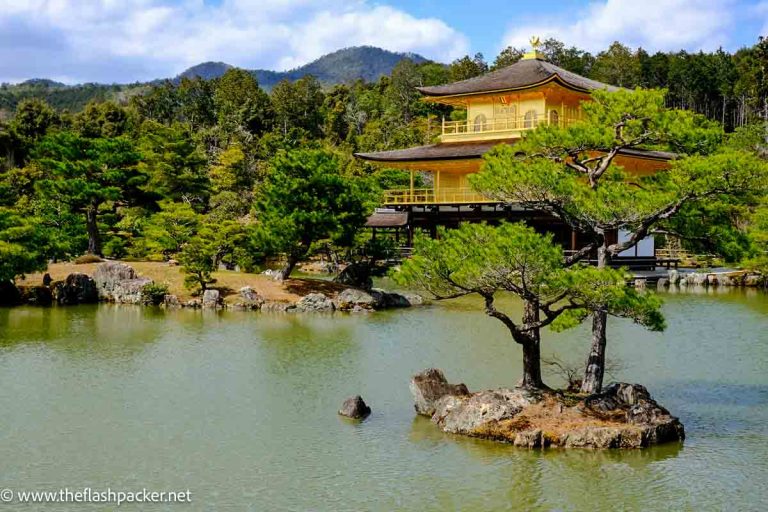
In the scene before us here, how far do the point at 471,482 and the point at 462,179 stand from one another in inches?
907

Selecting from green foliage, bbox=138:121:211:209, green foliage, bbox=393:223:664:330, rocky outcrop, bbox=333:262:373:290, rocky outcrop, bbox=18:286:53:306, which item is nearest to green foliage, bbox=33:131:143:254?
rocky outcrop, bbox=18:286:53:306

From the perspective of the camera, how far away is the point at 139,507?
778 cm

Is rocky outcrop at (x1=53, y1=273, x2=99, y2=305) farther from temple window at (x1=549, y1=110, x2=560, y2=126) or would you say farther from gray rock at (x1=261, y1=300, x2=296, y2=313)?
temple window at (x1=549, y1=110, x2=560, y2=126)

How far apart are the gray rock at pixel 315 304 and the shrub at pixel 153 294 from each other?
3721 millimetres

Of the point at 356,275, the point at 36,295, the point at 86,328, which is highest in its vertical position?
the point at 356,275

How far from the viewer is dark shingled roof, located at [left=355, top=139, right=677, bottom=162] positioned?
2830cm

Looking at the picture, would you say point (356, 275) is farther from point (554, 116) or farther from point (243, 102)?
point (243, 102)

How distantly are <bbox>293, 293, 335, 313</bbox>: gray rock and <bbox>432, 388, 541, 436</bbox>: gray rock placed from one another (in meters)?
10.8

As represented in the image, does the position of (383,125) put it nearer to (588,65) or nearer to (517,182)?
(588,65)

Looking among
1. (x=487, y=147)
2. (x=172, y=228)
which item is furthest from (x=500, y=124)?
(x=172, y=228)

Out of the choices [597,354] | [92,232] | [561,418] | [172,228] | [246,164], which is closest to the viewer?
[561,418]

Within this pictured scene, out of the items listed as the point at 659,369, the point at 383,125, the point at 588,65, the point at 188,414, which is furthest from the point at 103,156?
the point at 588,65

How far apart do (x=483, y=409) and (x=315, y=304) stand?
37.7 feet

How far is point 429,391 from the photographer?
35.0 feet
